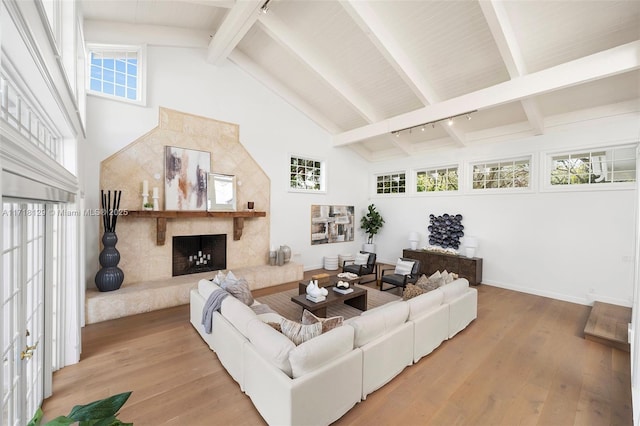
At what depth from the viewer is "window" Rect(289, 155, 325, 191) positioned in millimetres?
6902

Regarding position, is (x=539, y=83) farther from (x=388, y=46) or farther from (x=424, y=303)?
(x=424, y=303)

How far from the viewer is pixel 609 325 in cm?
371

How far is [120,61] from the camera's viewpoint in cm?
458

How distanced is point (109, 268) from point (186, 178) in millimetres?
1989

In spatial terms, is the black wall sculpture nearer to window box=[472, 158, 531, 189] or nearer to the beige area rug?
window box=[472, 158, 531, 189]

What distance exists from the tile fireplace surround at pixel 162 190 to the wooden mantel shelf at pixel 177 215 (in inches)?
5.7

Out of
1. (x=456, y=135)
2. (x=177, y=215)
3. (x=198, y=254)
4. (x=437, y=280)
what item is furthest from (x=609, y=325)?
(x=177, y=215)

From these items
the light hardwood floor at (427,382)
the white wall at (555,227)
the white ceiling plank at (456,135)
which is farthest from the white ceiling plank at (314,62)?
the light hardwood floor at (427,382)

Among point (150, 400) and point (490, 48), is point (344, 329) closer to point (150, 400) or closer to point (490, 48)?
point (150, 400)

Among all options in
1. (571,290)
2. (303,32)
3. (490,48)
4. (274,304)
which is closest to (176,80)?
(303,32)

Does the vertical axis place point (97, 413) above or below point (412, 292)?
above

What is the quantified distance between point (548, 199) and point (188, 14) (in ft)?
25.4

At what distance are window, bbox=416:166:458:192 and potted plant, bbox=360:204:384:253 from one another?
1.44 metres

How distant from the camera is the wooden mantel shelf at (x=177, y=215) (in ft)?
14.8
